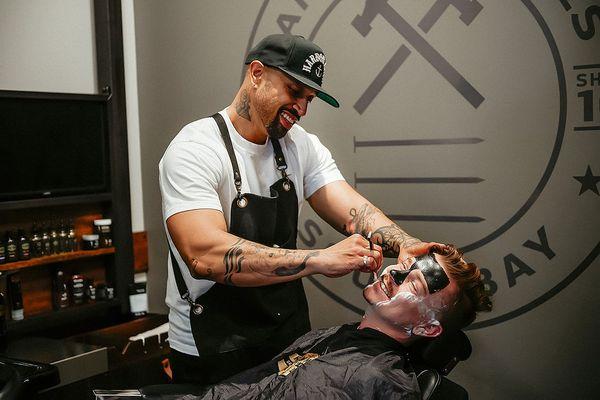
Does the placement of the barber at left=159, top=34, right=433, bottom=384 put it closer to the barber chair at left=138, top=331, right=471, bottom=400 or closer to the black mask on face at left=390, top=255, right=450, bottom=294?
the black mask on face at left=390, top=255, right=450, bottom=294

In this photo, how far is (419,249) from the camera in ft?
6.70

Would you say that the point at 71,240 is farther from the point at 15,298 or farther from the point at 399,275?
the point at 399,275

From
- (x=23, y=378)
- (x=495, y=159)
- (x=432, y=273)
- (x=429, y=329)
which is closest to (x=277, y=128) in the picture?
(x=432, y=273)

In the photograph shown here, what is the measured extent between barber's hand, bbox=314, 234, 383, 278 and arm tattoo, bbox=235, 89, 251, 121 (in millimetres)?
604

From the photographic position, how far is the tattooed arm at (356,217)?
222 cm

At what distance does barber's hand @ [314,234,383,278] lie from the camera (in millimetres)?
1896

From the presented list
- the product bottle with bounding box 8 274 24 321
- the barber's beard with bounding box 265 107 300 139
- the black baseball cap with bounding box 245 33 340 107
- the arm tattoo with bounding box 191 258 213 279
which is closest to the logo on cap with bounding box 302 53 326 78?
the black baseball cap with bounding box 245 33 340 107

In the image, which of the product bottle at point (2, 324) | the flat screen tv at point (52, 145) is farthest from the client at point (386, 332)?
the flat screen tv at point (52, 145)

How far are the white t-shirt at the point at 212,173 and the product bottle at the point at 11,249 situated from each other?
1.26 meters

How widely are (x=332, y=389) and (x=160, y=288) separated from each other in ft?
7.18

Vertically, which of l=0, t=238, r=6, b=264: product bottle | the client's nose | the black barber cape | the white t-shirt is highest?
the white t-shirt

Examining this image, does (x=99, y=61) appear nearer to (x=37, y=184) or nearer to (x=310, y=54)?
(x=37, y=184)

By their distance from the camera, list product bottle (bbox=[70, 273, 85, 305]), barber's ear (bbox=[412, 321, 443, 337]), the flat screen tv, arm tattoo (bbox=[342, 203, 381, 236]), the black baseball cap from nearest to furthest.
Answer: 1. barber's ear (bbox=[412, 321, 443, 337])
2. the black baseball cap
3. arm tattoo (bbox=[342, 203, 381, 236])
4. the flat screen tv
5. product bottle (bbox=[70, 273, 85, 305])

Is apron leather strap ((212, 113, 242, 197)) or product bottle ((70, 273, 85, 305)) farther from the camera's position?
product bottle ((70, 273, 85, 305))
